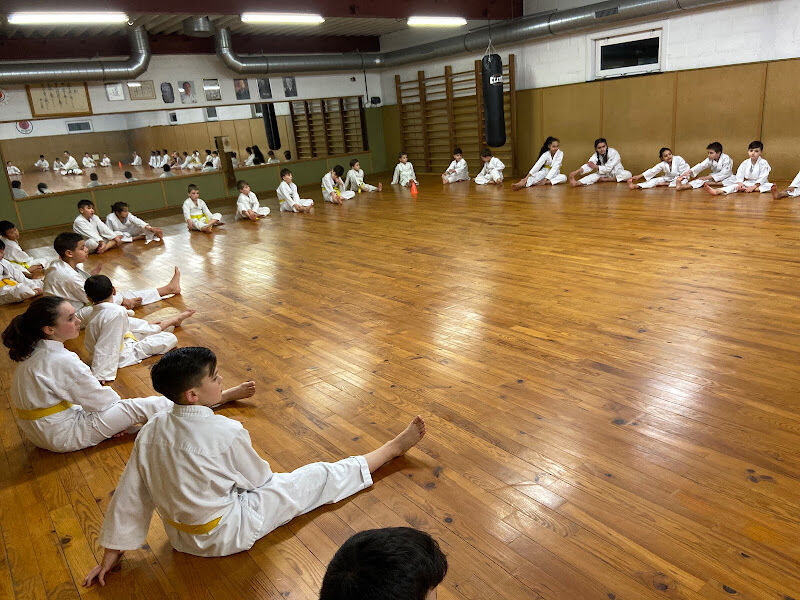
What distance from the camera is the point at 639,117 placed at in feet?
30.2

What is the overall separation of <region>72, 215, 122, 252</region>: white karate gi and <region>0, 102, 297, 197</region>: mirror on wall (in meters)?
3.56

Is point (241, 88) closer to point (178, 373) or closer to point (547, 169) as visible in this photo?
point (547, 169)

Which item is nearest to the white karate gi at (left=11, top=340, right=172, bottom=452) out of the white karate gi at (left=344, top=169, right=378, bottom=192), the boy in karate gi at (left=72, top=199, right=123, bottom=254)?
the boy in karate gi at (left=72, top=199, right=123, bottom=254)

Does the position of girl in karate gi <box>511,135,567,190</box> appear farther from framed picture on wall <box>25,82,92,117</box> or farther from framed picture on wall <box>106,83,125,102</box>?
framed picture on wall <box>25,82,92,117</box>

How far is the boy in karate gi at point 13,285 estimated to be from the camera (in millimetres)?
5215

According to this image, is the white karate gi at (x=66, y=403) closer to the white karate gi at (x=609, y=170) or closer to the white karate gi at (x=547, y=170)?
the white karate gi at (x=547, y=170)

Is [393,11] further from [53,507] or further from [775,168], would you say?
[53,507]

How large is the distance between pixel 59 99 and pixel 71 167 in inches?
48.4

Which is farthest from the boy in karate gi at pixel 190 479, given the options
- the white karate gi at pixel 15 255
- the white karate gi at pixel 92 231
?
the white karate gi at pixel 92 231

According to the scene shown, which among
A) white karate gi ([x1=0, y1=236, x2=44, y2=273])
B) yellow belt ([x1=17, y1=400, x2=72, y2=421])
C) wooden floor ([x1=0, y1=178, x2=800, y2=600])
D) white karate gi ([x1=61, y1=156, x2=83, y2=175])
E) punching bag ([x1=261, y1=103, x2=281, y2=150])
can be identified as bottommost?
wooden floor ([x1=0, y1=178, x2=800, y2=600])

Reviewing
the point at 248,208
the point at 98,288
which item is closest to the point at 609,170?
the point at 248,208

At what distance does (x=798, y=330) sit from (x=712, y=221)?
3.06 meters

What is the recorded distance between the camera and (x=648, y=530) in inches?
67.2

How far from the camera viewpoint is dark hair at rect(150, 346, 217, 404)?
1.65m
